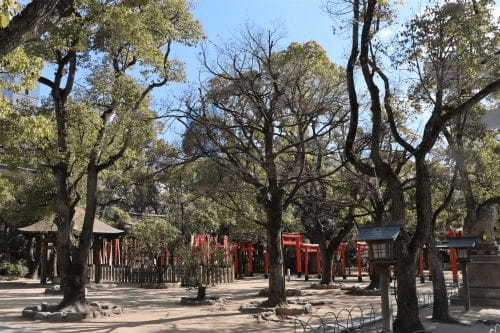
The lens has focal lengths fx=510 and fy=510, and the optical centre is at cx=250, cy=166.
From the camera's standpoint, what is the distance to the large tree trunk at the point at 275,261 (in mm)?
13383

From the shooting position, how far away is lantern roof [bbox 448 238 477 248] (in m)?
12.7

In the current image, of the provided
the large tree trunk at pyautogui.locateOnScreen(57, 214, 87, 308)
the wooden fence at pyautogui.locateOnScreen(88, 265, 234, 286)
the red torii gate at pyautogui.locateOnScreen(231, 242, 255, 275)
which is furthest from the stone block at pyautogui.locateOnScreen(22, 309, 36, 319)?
the red torii gate at pyautogui.locateOnScreen(231, 242, 255, 275)

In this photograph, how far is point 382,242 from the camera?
7.84m

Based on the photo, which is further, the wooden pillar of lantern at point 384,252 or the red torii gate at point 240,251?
the red torii gate at point 240,251

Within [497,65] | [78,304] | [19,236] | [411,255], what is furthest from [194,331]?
[19,236]

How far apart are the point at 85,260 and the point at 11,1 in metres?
8.77

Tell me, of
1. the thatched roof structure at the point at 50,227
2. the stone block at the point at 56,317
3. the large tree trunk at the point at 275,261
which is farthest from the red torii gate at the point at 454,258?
the stone block at the point at 56,317

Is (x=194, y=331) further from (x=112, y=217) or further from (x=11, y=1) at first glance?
(x=112, y=217)

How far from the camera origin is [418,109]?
39.9ft

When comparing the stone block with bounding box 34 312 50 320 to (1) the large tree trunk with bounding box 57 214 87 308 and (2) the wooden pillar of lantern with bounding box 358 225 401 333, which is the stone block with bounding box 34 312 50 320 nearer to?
(1) the large tree trunk with bounding box 57 214 87 308

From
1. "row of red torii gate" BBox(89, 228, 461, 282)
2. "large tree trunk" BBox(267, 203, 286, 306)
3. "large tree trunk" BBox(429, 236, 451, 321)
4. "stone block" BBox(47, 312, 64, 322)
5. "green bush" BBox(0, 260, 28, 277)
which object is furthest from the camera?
"green bush" BBox(0, 260, 28, 277)

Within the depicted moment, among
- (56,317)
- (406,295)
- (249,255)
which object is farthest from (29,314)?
(249,255)

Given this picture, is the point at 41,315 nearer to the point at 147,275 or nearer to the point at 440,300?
A: the point at 440,300

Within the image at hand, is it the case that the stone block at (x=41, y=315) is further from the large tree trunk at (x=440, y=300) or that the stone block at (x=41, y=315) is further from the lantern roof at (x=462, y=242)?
the lantern roof at (x=462, y=242)
